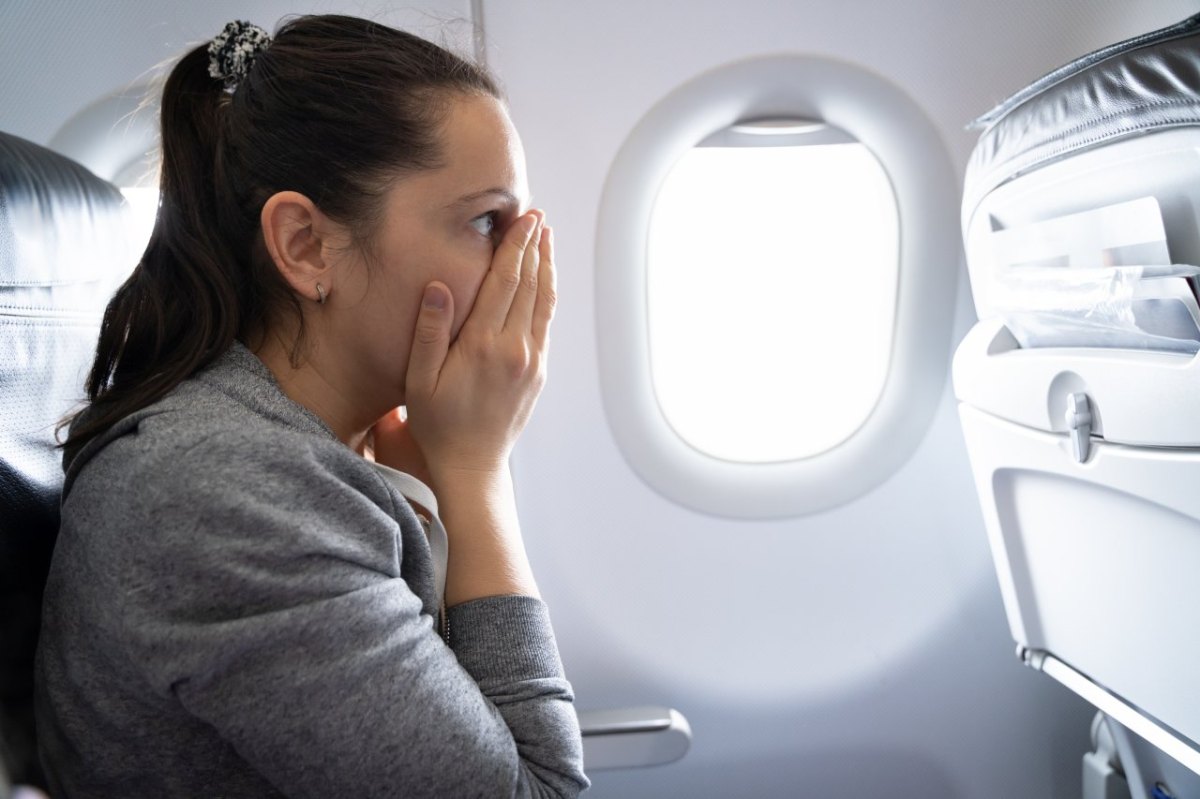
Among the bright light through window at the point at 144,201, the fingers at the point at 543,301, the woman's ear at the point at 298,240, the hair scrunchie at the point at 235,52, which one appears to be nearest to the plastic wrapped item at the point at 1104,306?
the fingers at the point at 543,301

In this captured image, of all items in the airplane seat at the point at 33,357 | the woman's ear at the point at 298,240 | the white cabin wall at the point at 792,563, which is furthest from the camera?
the white cabin wall at the point at 792,563

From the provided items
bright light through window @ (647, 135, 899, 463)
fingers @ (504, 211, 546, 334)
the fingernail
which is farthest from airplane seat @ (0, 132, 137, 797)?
bright light through window @ (647, 135, 899, 463)

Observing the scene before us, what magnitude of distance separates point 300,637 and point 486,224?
0.58m

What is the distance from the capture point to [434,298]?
1.13 metres

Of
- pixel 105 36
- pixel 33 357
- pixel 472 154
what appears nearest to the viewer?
pixel 33 357

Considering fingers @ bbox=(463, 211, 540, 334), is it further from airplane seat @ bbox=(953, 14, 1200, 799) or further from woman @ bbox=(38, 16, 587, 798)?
airplane seat @ bbox=(953, 14, 1200, 799)

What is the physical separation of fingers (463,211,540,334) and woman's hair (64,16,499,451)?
0.47ft

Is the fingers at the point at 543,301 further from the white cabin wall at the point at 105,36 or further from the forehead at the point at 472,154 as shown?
the white cabin wall at the point at 105,36

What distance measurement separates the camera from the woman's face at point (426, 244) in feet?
3.61

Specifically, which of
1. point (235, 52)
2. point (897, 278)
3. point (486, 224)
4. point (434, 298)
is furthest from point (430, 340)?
point (897, 278)

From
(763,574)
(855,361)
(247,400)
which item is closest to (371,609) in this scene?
(247,400)

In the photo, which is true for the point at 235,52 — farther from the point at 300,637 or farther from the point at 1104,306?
the point at 1104,306

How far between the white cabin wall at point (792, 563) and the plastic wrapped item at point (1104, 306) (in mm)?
486

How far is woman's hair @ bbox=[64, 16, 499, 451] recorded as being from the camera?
108cm
